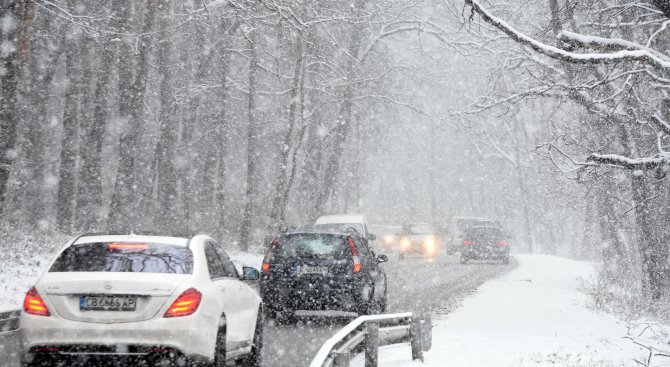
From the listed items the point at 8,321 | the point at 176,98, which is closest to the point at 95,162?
the point at 176,98

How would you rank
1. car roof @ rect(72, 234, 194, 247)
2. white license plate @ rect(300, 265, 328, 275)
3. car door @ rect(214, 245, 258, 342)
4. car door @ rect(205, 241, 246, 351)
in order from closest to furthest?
car roof @ rect(72, 234, 194, 247)
car door @ rect(205, 241, 246, 351)
car door @ rect(214, 245, 258, 342)
white license plate @ rect(300, 265, 328, 275)

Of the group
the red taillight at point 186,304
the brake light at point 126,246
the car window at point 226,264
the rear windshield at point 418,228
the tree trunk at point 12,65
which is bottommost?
the red taillight at point 186,304

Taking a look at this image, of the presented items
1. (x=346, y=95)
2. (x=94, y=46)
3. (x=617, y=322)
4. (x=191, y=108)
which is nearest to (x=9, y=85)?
(x=617, y=322)

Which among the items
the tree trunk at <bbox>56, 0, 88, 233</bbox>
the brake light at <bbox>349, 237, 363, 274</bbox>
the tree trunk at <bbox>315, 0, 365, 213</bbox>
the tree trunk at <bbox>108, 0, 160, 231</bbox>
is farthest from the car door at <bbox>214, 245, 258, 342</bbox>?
the tree trunk at <bbox>315, 0, 365, 213</bbox>

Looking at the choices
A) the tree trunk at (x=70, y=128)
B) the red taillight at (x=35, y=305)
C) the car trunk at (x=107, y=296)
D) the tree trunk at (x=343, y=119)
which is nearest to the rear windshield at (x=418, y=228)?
the tree trunk at (x=343, y=119)

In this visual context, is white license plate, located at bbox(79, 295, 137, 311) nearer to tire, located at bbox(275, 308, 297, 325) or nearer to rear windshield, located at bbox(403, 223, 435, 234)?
tire, located at bbox(275, 308, 297, 325)

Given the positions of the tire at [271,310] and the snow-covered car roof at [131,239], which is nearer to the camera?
the snow-covered car roof at [131,239]

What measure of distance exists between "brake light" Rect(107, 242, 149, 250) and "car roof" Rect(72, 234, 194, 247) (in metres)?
0.08

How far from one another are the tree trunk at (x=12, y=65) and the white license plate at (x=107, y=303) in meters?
9.40

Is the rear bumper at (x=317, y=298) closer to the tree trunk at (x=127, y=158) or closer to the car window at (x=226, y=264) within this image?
the car window at (x=226, y=264)

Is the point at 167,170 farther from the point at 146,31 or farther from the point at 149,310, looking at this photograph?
the point at 149,310

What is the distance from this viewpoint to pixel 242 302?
8648mm

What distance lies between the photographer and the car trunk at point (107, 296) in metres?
6.82

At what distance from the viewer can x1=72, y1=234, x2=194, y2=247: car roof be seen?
7629 millimetres
